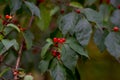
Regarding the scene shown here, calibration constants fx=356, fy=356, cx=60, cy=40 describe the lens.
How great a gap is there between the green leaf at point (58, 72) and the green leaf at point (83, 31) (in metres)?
0.14

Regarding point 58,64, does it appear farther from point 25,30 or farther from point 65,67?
point 25,30

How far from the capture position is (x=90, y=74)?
3158 mm

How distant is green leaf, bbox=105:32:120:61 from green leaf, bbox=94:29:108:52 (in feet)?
0.18

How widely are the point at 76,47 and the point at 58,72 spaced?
13 centimetres

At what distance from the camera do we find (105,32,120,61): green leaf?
156cm

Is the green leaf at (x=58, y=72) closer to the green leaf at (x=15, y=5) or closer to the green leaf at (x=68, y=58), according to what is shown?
the green leaf at (x=68, y=58)

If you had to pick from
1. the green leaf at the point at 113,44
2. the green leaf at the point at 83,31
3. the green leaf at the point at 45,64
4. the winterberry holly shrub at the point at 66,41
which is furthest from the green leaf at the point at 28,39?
the green leaf at the point at 113,44

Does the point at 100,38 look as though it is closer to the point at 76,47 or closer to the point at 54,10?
the point at 76,47

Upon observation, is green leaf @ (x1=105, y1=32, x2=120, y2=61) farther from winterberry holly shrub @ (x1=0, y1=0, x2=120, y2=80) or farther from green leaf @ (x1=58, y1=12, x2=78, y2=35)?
green leaf @ (x1=58, y1=12, x2=78, y2=35)

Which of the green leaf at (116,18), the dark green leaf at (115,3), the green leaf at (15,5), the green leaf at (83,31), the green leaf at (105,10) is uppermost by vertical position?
the green leaf at (15,5)

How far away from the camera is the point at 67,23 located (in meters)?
1.61

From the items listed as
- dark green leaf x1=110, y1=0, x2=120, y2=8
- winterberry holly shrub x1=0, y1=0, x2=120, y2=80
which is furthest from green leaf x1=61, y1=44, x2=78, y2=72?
dark green leaf x1=110, y1=0, x2=120, y2=8

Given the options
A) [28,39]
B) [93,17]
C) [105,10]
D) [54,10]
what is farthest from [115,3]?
[28,39]

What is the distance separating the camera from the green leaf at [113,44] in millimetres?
1559
